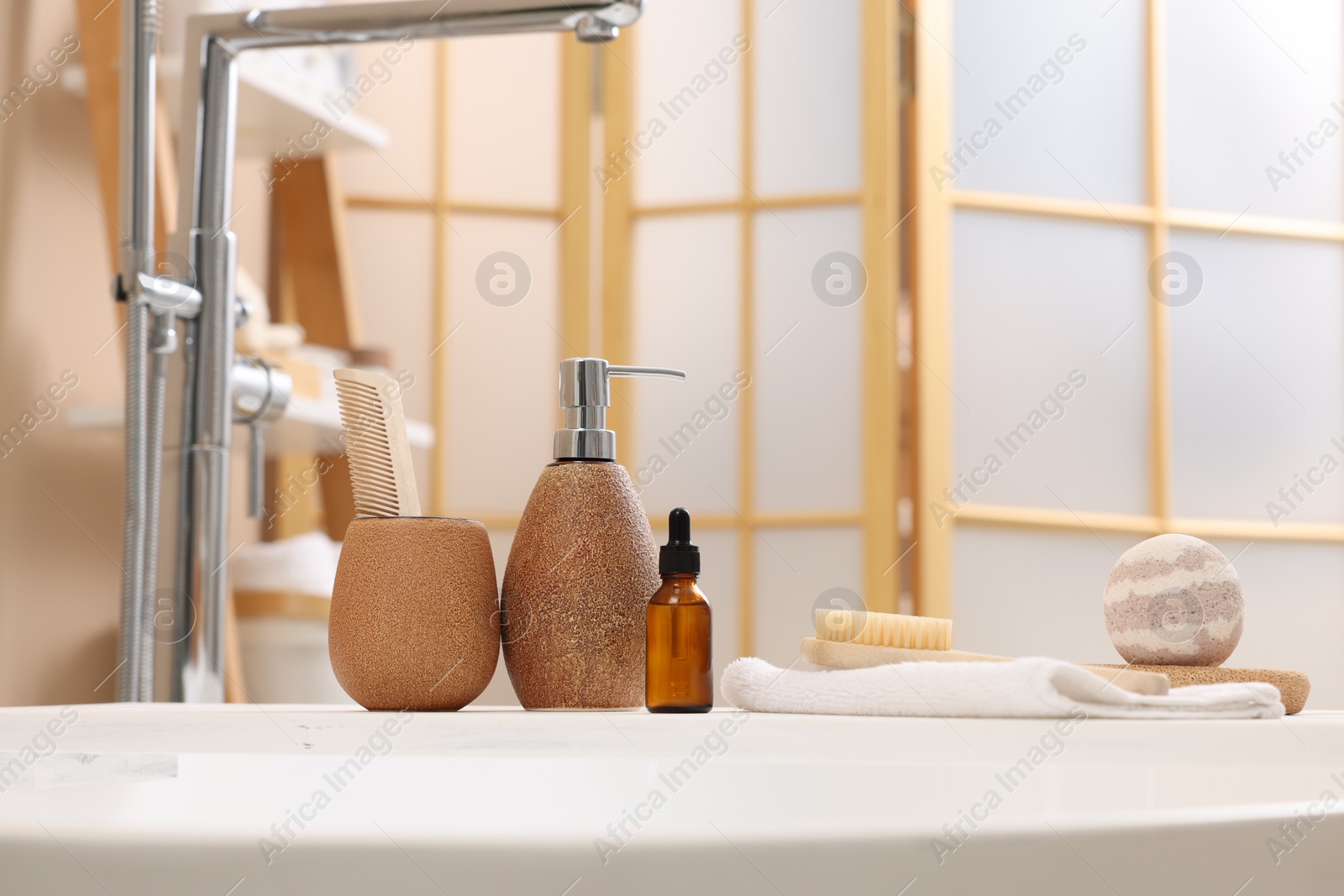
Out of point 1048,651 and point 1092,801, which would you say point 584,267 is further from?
point 1092,801

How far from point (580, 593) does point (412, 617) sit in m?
0.07

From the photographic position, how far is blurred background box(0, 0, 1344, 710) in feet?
5.32

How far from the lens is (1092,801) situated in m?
0.40

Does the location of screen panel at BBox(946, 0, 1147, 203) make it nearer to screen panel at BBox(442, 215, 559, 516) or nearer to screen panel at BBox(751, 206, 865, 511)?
screen panel at BBox(751, 206, 865, 511)

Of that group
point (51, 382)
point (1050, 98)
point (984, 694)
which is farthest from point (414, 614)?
point (1050, 98)

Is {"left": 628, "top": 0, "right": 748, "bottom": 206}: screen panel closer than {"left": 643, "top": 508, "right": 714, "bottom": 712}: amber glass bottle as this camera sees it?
No

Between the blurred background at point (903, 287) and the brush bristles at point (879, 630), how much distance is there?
1.05 meters

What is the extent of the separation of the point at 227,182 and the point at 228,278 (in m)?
0.06

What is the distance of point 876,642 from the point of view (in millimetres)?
517

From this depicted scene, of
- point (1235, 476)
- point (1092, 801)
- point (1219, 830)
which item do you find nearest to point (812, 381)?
point (1235, 476)

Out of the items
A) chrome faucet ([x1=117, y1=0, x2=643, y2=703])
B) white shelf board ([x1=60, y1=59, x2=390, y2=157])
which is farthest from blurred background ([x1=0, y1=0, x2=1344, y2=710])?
chrome faucet ([x1=117, y1=0, x2=643, y2=703])

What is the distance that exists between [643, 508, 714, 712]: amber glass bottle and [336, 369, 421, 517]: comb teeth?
0.11 m

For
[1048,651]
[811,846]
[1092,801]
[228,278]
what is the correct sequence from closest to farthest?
1. [811,846]
2. [1092,801]
3. [228,278]
4. [1048,651]

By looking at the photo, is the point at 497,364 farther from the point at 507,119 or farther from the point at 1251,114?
the point at 1251,114
